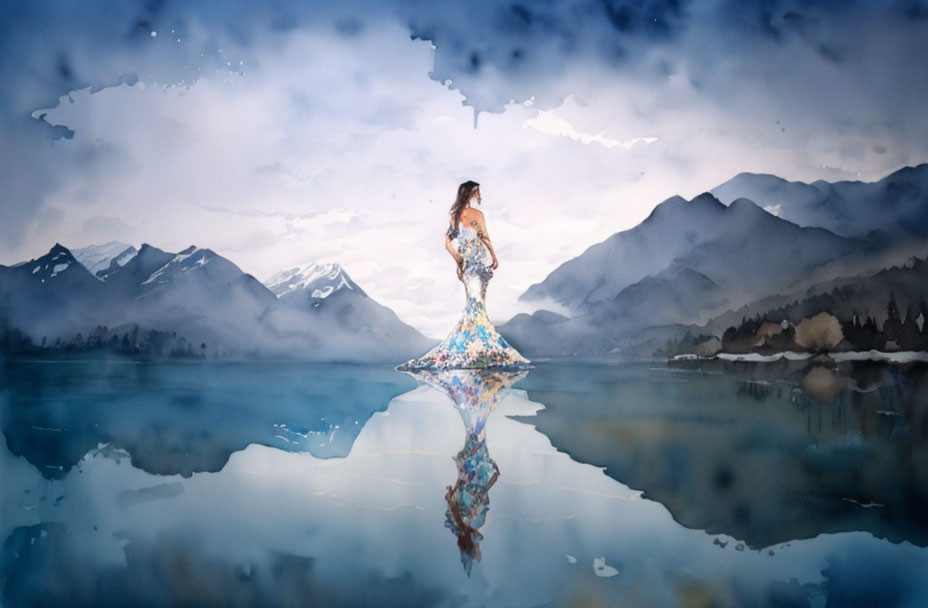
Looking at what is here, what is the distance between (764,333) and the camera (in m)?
7.33

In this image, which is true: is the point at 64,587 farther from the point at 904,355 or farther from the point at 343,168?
the point at 904,355

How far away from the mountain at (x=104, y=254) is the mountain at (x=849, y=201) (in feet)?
20.2

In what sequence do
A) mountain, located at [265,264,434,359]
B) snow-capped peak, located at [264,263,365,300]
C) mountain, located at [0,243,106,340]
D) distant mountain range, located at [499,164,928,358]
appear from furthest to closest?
1. mountain, located at [265,264,434,359]
2. snow-capped peak, located at [264,263,365,300]
3. mountain, located at [0,243,106,340]
4. distant mountain range, located at [499,164,928,358]

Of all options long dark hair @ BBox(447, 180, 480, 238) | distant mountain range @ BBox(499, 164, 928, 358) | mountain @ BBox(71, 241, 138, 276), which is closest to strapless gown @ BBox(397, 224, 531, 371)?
long dark hair @ BBox(447, 180, 480, 238)

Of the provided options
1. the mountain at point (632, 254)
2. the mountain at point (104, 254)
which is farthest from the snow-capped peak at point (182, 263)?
the mountain at point (632, 254)

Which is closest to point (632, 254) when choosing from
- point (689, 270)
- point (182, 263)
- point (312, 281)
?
point (689, 270)

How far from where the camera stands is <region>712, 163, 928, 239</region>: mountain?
6406 millimetres

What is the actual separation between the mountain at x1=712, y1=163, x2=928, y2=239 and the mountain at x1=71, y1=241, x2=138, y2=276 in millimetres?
6142

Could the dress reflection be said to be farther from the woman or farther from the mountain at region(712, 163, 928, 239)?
the mountain at region(712, 163, 928, 239)

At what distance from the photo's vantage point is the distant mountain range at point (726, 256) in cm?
665

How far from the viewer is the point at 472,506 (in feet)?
5.33

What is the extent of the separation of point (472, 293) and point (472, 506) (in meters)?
4.55

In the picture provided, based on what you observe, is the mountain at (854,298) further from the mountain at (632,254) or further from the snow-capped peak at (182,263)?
the snow-capped peak at (182,263)

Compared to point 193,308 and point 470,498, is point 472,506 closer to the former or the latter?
point 470,498
